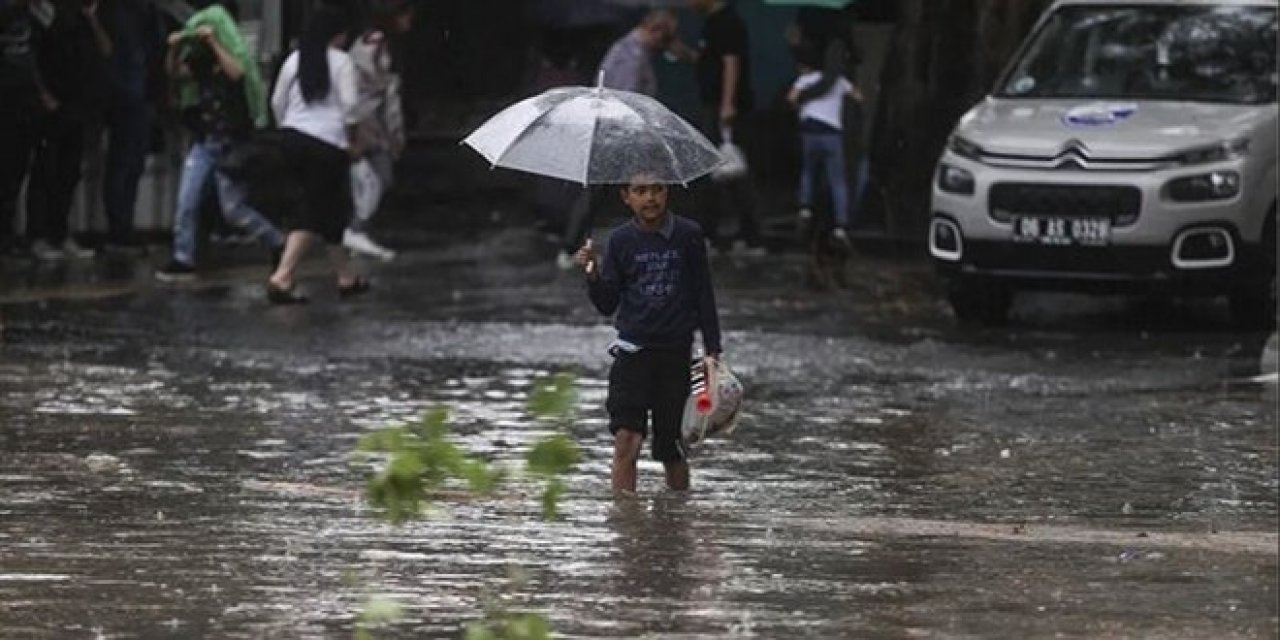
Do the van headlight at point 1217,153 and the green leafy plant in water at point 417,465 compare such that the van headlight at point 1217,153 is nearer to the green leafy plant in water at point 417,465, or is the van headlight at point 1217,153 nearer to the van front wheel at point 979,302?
the van front wheel at point 979,302

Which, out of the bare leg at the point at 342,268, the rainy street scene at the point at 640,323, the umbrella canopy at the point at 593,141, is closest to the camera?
the rainy street scene at the point at 640,323

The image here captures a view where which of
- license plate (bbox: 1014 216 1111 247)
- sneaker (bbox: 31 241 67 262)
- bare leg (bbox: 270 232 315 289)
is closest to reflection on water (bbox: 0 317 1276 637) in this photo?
license plate (bbox: 1014 216 1111 247)

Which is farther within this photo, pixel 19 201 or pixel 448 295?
pixel 19 201

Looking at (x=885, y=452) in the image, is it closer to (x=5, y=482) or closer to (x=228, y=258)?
(x=5, y=482)

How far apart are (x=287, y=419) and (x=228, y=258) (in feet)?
28.1

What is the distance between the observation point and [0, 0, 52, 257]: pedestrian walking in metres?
20.4

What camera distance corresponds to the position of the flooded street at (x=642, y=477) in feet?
29.8

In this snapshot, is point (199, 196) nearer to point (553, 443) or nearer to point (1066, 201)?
point (1066, 201)

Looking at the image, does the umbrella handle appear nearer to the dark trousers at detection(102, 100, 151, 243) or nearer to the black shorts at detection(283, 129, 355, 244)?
the dark trousers at detection(102, 100, 151, 243)

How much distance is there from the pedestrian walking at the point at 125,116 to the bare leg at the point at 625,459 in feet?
34.0

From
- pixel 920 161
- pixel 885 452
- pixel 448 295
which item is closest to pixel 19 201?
pixel 448 295

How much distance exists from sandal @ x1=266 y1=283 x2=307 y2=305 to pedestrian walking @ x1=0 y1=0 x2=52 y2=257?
2.71 meters

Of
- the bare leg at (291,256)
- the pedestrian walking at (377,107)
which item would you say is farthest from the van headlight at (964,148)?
the bare leg at (291,256)

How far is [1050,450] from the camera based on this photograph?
13.0 m
